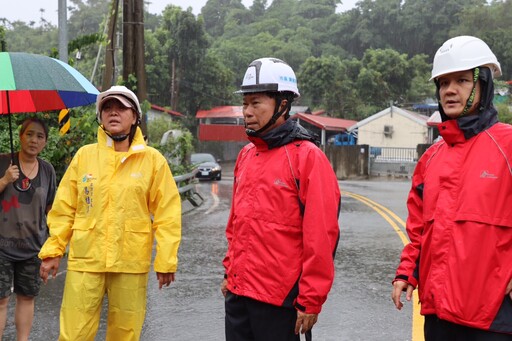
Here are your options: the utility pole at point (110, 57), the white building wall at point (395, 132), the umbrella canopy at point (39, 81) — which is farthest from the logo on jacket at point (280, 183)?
the white building wall at point (395, 132)

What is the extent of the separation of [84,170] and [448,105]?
2.26 m

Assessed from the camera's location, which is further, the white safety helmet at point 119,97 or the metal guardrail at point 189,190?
the metal guardrail at point 189,190

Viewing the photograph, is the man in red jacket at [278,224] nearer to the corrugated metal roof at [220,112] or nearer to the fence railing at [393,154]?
the fence railing at [393,154]

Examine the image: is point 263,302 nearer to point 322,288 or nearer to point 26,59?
point 322,288

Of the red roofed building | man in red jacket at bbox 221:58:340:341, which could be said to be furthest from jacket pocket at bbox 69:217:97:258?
the red roofed building

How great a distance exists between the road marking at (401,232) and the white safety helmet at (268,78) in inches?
115

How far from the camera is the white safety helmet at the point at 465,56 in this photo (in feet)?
11.0

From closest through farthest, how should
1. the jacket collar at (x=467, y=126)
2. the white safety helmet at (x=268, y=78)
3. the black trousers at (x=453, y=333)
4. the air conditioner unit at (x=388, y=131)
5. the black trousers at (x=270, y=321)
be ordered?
1. the black trousers at (x=453, y=333)
2. the jacket collar at (x=467, y=126)
3. the black trousers at (x=270, y=321)
4. the white safety helmet at (x=268, y=78)
5. the air conditioner unit at (x=388, y=131)

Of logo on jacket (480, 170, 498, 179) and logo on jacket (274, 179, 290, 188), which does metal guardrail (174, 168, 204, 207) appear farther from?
logo on jacket (480, 170, 498, 179)

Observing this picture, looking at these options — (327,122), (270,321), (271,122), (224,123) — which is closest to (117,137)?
(271,122)

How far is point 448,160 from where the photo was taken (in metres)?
3.34

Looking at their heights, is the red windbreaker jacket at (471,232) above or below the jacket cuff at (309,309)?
above

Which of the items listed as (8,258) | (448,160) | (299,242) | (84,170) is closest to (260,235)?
(299,242)

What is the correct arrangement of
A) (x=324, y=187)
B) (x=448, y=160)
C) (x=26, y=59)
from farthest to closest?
(x=26, y=59), (x=324, y=187), (x=448, y=160)
